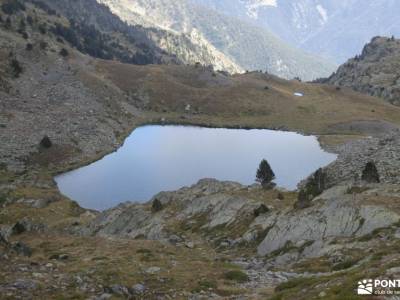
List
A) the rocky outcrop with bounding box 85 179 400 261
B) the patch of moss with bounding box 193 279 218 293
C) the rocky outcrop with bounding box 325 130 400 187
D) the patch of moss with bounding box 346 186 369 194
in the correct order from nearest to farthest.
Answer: the patch of moss with bounding box 193 279 218 293, the rocky outcrop with bounding box 85 179 400 261, the patch of moss with bounding box 346 186 369 194, the rocky outcrop with bounding box 325 130 400 187

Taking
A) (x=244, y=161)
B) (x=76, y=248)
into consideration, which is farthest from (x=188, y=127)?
(x=76, y=248)

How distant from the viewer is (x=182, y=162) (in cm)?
9600

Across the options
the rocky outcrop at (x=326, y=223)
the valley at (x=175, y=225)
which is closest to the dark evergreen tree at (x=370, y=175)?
the valley at (x=175, y=225)

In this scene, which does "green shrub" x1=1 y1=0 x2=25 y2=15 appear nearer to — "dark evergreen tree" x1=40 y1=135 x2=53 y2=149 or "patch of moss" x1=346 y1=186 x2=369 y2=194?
"dark evergreen tree" x1=40 y1=135 x2=53 y2=149

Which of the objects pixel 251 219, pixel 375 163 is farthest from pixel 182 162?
pixel 251 219

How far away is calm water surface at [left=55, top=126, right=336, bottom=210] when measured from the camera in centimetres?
7950

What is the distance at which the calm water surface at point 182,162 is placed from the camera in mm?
79500

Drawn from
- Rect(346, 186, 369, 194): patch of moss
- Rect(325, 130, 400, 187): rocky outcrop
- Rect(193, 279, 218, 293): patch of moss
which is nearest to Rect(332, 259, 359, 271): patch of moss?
Rect(193, 279, 218, 293): patch of moss

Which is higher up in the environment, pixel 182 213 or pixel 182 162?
pixel 182 162

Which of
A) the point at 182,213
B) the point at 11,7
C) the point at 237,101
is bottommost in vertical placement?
the point at 182,213

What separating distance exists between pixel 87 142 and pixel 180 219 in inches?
2222

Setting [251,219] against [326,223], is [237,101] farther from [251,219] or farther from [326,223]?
[326,223]

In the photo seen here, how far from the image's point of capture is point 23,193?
2564 inches

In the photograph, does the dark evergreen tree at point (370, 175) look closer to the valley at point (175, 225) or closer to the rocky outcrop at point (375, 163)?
the valley at point (175, 225)
